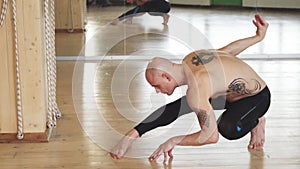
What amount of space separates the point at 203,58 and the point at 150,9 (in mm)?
2239

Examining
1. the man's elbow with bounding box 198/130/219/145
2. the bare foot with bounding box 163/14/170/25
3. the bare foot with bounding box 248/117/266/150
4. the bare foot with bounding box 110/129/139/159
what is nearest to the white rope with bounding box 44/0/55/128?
the bare foot with bounding box 110/129/139/159

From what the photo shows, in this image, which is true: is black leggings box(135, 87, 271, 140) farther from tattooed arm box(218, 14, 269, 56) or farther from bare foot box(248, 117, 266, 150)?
tattooed arm box(218, 14, 269, 56)

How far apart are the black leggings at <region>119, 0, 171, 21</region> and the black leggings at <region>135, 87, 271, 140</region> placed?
2.09 meters

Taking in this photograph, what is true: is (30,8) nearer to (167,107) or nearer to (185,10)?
(167,107)

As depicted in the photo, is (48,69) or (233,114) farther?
(48,69)

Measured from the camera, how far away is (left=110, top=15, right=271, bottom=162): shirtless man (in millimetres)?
2938

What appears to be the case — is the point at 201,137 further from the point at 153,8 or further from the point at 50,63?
the point at 153,8

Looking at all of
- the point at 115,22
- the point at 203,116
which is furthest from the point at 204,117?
the point at 115,22

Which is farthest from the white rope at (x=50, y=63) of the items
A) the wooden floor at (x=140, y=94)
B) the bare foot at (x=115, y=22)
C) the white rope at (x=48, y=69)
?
the bare foot at (x=115, y=22)

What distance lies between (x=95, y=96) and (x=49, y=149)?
1.12 meters

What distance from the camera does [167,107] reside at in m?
3.29

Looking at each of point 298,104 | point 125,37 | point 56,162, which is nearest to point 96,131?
point 56,162

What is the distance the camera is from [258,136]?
3.31 meters

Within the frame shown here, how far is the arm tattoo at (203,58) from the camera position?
305 centimetres
